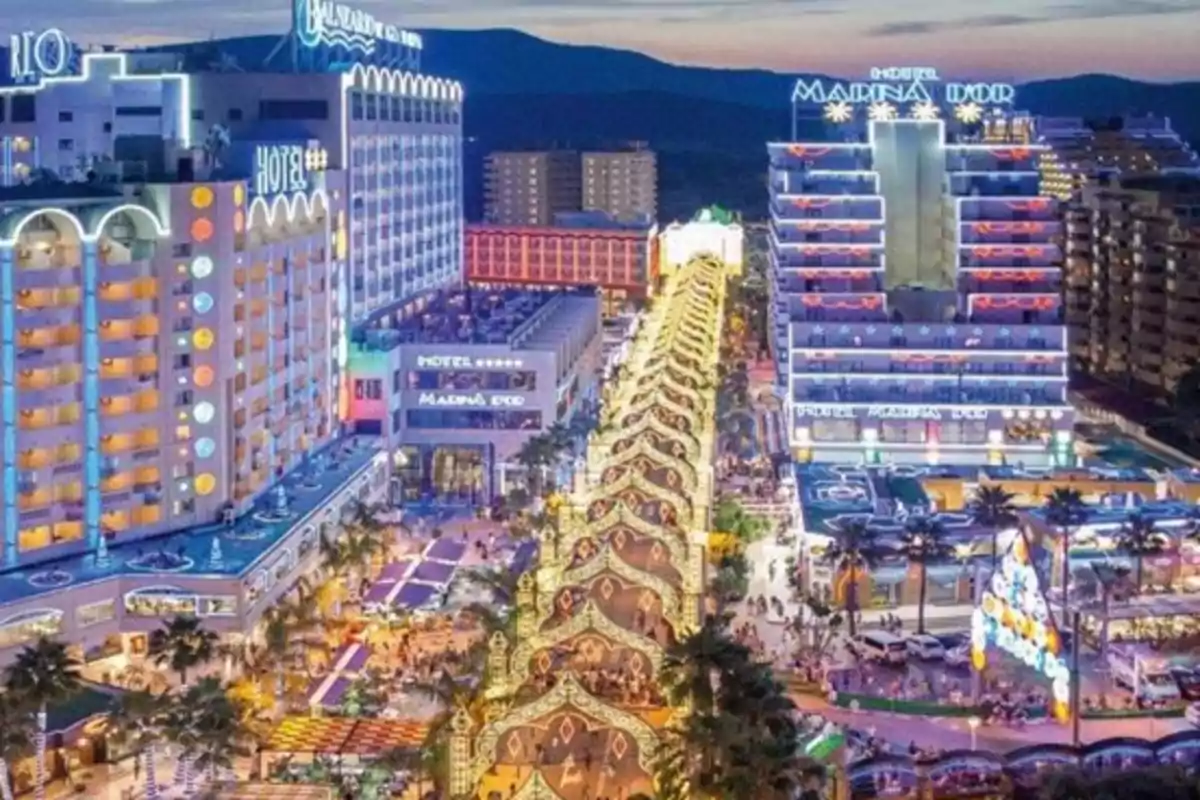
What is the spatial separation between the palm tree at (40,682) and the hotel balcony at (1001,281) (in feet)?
179

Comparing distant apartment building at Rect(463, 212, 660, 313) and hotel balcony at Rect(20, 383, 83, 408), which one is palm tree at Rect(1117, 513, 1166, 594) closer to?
hotel balcony at Rect(20, 383, 83, 408)

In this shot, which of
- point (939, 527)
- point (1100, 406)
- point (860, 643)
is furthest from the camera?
point (1100, 406)

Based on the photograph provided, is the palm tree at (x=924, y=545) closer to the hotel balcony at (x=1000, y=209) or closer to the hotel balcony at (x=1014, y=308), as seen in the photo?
Answer: the hotel balcony at (x=1014, y=308)

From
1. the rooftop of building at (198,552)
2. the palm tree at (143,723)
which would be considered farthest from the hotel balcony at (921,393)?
the palm tree at (143,723)

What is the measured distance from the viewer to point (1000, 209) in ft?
293

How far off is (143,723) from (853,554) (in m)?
24.6

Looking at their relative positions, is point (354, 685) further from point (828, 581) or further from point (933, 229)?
point (933, 229)

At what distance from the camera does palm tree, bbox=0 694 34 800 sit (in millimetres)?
40031

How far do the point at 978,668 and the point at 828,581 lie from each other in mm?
12183

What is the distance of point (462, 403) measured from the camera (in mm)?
80125

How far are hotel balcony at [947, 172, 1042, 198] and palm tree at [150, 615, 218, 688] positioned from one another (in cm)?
5109

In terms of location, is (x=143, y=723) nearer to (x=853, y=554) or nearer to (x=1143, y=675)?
(x=853, y=554)

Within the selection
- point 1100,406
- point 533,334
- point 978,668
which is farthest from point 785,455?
point 978,668

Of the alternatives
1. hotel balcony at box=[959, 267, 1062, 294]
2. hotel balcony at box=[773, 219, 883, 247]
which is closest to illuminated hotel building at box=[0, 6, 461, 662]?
hotel balcony at box=[773, 219, 883, 247]
